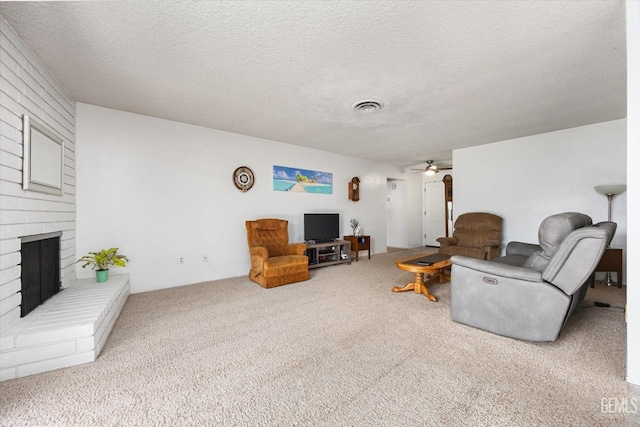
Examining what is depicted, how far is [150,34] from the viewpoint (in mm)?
2000

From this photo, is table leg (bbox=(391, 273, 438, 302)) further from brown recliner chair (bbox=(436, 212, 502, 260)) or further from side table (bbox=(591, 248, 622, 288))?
side table (bbox=(591, 248, 622, 288))

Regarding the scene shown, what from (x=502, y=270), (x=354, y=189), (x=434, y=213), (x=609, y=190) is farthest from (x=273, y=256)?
(x=434, y=213)

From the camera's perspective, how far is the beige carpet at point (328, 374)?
4.75 ft

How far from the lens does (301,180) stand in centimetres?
539

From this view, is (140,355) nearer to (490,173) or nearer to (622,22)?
(622,22)

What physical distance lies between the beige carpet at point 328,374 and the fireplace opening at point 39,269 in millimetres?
704

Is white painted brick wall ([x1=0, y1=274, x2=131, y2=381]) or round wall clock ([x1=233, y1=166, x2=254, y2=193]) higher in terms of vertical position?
round wall clock ([x1=233, y1=166, x2=254, y2=193])

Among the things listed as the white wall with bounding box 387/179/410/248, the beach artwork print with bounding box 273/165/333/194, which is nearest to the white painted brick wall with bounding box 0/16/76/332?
the beach artwork print with bounding box 273/165/333/194

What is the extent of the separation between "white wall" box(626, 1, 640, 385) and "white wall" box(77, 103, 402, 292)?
439 cm

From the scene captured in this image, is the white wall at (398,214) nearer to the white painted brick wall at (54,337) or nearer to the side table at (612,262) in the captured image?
the side table at (612,262)

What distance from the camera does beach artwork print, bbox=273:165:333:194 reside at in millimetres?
5062

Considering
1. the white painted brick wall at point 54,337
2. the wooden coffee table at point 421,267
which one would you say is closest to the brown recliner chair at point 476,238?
the wooden coffee table at point 421,267

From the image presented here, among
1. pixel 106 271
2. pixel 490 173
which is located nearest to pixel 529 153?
pixel 490 173

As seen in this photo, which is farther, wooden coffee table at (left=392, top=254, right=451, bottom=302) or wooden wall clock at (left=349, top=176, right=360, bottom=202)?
wooden wall clock at (left=349, top=176, right=360, bottom=202)
